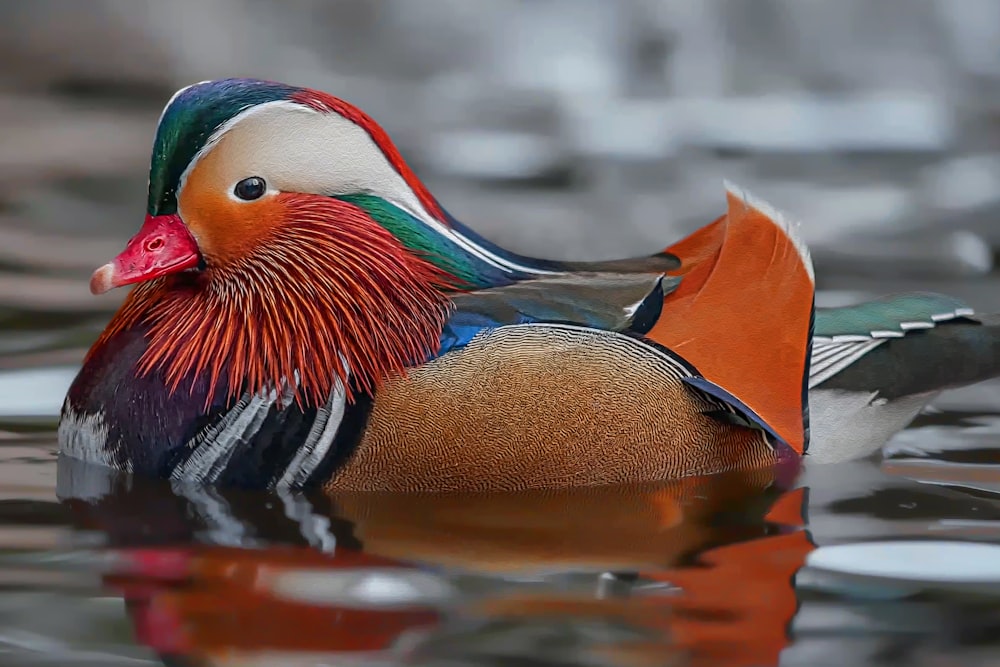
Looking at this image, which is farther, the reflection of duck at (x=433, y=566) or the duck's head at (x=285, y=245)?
the duck's head at (x=285, y=245)

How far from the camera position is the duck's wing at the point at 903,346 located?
379cm

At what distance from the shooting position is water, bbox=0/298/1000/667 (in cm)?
276

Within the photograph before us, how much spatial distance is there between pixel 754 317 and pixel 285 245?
105 cm

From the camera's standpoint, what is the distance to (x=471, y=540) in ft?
10.8

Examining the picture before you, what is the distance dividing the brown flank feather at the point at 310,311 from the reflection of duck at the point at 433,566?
27 centimetres

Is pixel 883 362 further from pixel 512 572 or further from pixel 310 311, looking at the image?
pixel 310 311

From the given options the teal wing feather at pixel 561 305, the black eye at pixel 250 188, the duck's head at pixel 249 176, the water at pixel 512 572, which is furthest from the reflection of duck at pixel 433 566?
the black eye at pixel 250 188

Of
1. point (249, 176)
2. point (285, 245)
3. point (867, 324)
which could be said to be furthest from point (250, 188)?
point (867, 324)

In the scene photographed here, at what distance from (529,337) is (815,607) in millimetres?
889

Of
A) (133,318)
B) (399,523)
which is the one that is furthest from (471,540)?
(133,318)

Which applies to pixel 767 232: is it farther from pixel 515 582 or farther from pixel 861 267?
pixel 861 267

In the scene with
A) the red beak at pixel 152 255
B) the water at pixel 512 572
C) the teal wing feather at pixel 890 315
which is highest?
the red beak at pixel 152 255

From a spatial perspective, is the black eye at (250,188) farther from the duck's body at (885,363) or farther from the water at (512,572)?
the duck's body at (885,363)

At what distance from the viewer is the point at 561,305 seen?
11.8 ft
